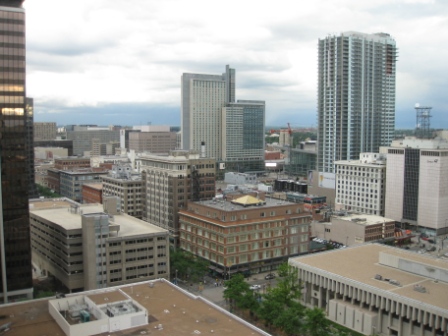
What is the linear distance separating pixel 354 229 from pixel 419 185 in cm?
2506

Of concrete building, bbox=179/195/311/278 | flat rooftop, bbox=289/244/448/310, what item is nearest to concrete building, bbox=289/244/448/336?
flat rooftop, bbox=289/244/448/310

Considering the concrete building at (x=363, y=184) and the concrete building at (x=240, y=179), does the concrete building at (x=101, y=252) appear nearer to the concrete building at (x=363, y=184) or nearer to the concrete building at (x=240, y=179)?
the concrete building at (x=363, y=184)

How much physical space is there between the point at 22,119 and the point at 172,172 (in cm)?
3884

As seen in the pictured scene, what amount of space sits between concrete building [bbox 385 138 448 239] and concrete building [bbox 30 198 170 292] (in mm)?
65209

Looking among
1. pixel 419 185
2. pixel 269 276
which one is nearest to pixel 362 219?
pixel 419 185

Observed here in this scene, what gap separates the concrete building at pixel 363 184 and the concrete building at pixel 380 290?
51300 mm

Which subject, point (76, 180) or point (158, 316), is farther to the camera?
point (76, 180)

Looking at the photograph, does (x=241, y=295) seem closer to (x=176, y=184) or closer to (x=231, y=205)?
(x=231, y=205)

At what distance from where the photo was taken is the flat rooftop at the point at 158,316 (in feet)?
133

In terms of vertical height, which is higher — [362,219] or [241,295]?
[362,219]

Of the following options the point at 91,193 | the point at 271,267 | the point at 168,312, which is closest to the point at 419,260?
the point at 271,267

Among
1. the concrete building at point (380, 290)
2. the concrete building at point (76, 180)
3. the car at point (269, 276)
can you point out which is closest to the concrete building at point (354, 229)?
the concrete building at point (380, 290)

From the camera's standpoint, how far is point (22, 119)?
199 feet

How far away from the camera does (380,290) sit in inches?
2282
